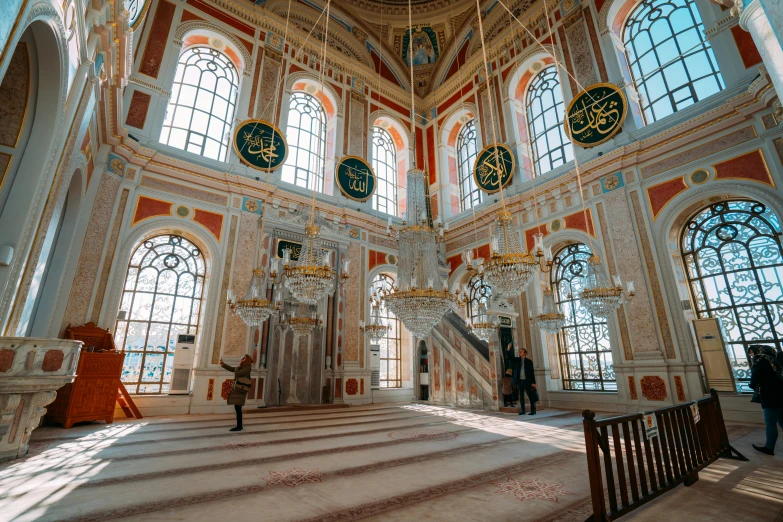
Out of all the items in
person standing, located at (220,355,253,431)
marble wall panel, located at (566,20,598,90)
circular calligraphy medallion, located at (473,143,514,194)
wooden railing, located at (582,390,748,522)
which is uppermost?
marble wall panel, located at (566,20,598,90)

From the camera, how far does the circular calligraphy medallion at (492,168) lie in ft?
30.0

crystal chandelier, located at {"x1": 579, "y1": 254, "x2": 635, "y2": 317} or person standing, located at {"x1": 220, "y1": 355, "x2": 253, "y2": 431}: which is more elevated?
crystal chandelier, located at {"x1": 579, "y1": 254, "x2": 635, "y2": 317}

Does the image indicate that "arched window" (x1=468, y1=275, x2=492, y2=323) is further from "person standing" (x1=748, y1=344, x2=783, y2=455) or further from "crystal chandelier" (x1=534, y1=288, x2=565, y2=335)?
"person standing" (x1=748, y1=344, x2=783, y2=455)

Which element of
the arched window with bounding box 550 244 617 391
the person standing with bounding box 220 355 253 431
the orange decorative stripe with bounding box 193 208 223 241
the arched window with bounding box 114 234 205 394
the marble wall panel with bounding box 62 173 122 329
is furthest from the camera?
the orange decorative stripe with bounding box 193 208 223 241

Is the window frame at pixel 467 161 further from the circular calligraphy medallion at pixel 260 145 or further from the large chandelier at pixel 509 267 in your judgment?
the large chandelier at pixel 509 267

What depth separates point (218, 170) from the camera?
313 inches

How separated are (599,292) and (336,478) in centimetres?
421

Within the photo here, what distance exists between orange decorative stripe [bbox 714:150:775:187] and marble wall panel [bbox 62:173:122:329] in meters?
10.3

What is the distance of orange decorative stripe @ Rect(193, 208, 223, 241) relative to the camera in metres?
7.47

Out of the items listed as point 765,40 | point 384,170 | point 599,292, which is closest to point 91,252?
point 384,170

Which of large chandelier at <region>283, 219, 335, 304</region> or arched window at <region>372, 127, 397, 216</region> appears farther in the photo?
arched window at <region>372, 127, 397, 216</region>

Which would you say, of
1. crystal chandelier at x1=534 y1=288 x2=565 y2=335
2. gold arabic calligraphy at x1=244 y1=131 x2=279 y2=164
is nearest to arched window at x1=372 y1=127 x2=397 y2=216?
gold arabic calligraphy at x1=244 y1=131 x2=279 y2=164

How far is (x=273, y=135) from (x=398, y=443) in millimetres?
7434

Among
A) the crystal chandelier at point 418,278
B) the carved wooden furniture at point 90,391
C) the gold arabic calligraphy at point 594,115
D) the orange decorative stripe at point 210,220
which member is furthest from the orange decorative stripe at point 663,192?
the carved wooden furniture at point 90,391
